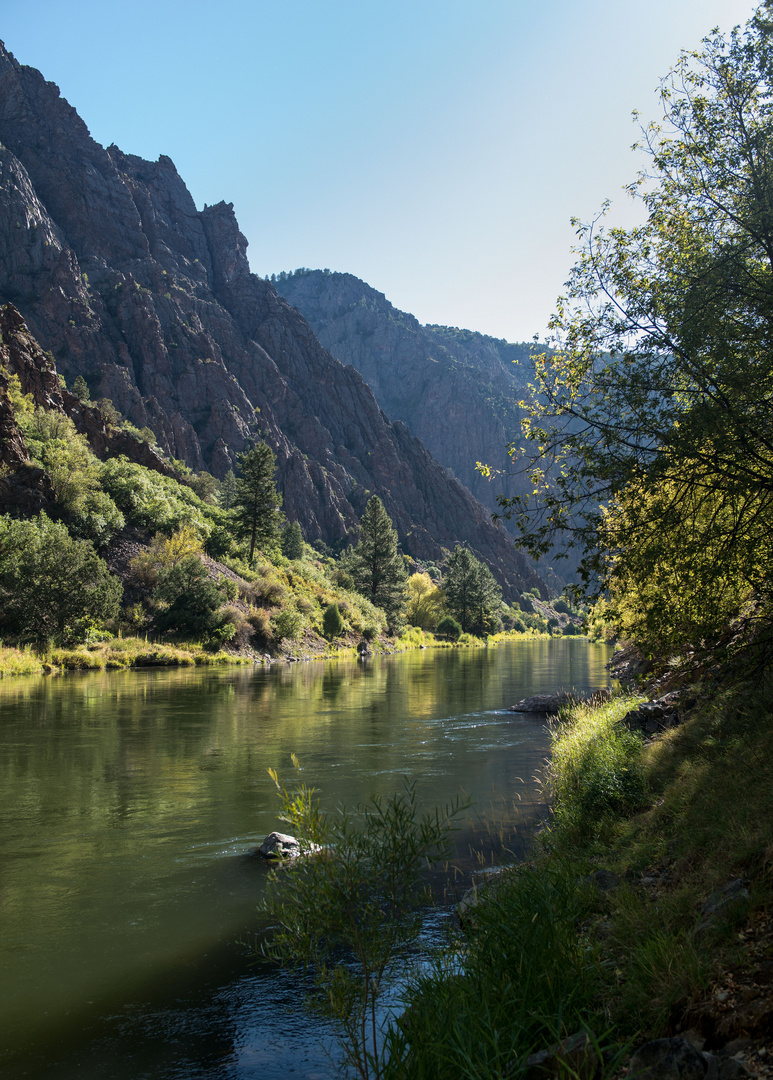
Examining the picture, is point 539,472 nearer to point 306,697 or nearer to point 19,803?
point 19,803

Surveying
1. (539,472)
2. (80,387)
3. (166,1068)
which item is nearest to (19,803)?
(166,1068)

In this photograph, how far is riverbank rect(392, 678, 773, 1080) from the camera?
4398 millimetres

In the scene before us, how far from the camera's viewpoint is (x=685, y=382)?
9.12 metres

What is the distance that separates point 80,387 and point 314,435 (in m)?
87.6

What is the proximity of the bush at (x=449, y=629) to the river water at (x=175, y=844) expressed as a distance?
7296 centimetres

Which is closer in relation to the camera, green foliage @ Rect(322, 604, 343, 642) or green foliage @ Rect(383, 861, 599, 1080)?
green foliage @ Rect(383, 861, 599, 1080)

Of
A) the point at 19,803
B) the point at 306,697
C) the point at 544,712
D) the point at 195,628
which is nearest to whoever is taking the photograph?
the point at 19,803

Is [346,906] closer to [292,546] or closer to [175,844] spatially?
[175,844]

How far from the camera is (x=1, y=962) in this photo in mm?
7742

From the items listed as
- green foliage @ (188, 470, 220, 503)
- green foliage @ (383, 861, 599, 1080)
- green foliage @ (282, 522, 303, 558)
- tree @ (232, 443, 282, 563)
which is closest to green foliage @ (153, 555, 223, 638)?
tree @ (232, 443, 282, 563)

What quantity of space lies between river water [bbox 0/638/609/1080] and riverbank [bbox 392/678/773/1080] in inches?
72.5

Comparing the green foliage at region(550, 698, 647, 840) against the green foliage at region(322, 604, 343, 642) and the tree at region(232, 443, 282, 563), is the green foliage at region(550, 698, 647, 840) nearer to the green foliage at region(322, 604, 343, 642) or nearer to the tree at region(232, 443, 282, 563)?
the green foliage at region(322, 604, 343, 642)

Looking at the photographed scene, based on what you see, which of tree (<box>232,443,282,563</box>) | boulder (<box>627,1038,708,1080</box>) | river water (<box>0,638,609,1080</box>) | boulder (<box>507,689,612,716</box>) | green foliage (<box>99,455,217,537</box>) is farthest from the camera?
tree (<box>232,443,282,563</box>)

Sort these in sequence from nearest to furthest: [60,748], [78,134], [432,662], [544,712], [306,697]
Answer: [60,748] → [544,712] → [306,697] → [432,662] → [78,134]
